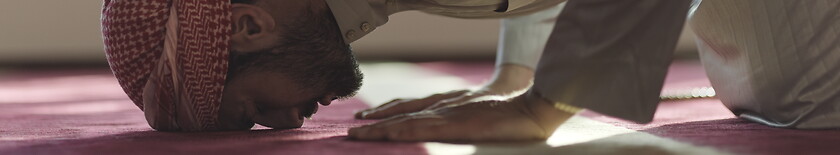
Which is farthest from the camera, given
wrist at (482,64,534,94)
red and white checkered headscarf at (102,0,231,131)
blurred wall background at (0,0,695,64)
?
blurred wall background at (0,0,695,64)

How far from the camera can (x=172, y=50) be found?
144cm

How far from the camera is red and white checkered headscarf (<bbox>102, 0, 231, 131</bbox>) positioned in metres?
1.42

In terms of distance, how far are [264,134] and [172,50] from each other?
0.17 m

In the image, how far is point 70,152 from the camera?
1.29 meters

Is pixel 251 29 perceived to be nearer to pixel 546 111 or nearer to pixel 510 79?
pixel 546 111

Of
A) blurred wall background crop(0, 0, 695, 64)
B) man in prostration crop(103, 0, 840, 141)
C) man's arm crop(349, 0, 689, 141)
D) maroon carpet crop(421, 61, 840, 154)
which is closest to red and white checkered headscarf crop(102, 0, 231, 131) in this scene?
man in prostration crop(103, 0, 840, 141)

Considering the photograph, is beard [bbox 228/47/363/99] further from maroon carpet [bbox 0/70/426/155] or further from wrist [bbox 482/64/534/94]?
wrist [bbox 482/64/534/94]

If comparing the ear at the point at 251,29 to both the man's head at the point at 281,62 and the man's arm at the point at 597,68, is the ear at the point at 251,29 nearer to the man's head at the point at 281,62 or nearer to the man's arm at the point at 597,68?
the man's head at the point at 281,62

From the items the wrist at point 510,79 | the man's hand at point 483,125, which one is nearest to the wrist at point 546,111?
the man's hand at point 483,125

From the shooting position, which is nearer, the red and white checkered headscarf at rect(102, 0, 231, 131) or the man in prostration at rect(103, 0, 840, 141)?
the man in prostration at rect(103, 0, 840, 141)

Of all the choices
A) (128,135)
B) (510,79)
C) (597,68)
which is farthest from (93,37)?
(597,68)

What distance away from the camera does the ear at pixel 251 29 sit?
1449mm

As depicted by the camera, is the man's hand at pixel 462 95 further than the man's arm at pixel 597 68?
Yes

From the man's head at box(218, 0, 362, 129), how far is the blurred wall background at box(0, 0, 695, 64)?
10.8 ft
